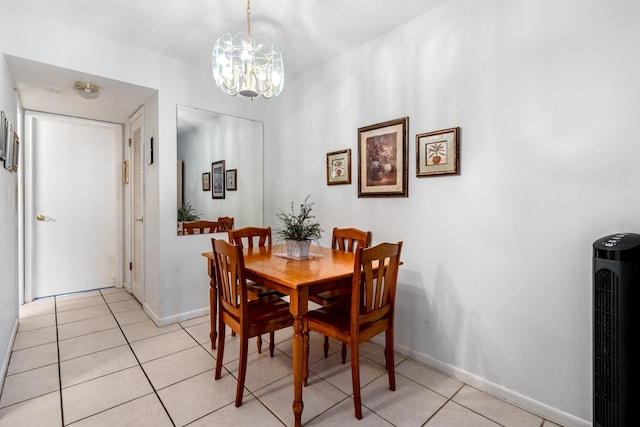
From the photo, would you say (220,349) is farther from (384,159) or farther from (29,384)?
(384,159)

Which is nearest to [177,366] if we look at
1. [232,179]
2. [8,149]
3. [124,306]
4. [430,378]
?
[124,306]

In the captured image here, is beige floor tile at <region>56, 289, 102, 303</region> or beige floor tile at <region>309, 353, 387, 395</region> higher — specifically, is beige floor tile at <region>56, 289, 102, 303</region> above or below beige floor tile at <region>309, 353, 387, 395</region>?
above

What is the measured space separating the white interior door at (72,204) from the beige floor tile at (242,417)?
10.4 ft

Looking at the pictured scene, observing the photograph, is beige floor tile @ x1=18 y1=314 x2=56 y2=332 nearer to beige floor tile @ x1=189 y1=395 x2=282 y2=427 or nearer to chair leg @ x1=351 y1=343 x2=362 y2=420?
beige floor tile @ x1=189 y1=395 x2=282 y2=427

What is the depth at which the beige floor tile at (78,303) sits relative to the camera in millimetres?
3260

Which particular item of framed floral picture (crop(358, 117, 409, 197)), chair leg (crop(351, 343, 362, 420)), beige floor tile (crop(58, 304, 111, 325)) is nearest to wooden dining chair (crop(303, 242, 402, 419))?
chair leg (crop(351, 343, 362, 420))

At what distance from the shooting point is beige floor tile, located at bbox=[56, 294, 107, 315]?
128 inches

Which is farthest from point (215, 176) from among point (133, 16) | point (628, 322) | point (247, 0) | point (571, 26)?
point (628, 322)

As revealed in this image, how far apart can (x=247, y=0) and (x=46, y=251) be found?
12.0ft

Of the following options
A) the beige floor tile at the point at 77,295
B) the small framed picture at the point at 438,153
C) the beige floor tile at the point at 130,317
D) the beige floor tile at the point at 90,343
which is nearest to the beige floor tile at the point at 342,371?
the small framed picture at the point at 438,153

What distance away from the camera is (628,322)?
1.22 metres

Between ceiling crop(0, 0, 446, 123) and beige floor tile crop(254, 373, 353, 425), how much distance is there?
99.6 inches

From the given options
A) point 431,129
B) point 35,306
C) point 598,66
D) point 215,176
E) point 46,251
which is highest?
point 598,66

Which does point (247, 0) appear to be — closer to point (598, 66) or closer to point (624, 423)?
point (598, 66)
